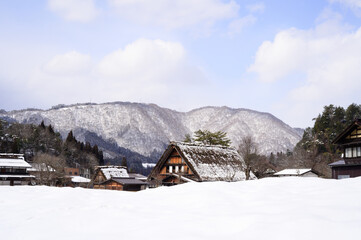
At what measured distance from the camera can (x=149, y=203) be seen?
29.2 feet

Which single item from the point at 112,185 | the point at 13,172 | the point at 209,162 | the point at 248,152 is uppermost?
the point at 248,152

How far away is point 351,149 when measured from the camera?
103 feet

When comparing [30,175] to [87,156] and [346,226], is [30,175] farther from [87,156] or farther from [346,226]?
[346,226]

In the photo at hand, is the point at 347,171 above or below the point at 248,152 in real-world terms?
below

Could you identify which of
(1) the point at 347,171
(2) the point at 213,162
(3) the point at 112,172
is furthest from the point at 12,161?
(1) the point at 347,171

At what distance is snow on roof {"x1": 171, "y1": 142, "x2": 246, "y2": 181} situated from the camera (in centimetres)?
3412

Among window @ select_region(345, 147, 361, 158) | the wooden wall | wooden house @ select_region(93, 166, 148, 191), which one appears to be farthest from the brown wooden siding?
the wooden wall

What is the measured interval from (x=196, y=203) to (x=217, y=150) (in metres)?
31.1

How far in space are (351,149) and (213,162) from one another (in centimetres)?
1412

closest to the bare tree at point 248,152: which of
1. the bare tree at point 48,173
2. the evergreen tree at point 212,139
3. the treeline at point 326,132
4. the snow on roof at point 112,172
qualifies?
the evergreen tree at point 212,139

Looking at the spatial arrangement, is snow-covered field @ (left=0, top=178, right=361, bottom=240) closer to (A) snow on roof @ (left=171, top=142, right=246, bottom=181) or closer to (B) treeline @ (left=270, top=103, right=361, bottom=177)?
(A) snow on roof @ (left=171, top=142, right=246, bottom=181)

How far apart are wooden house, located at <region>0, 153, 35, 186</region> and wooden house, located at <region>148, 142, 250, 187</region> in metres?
22.6

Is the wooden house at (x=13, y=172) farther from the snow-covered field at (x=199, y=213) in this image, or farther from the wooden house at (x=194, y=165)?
the snow-covered field at (x=199, y=213)

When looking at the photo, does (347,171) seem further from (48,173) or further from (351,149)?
(48,173)
